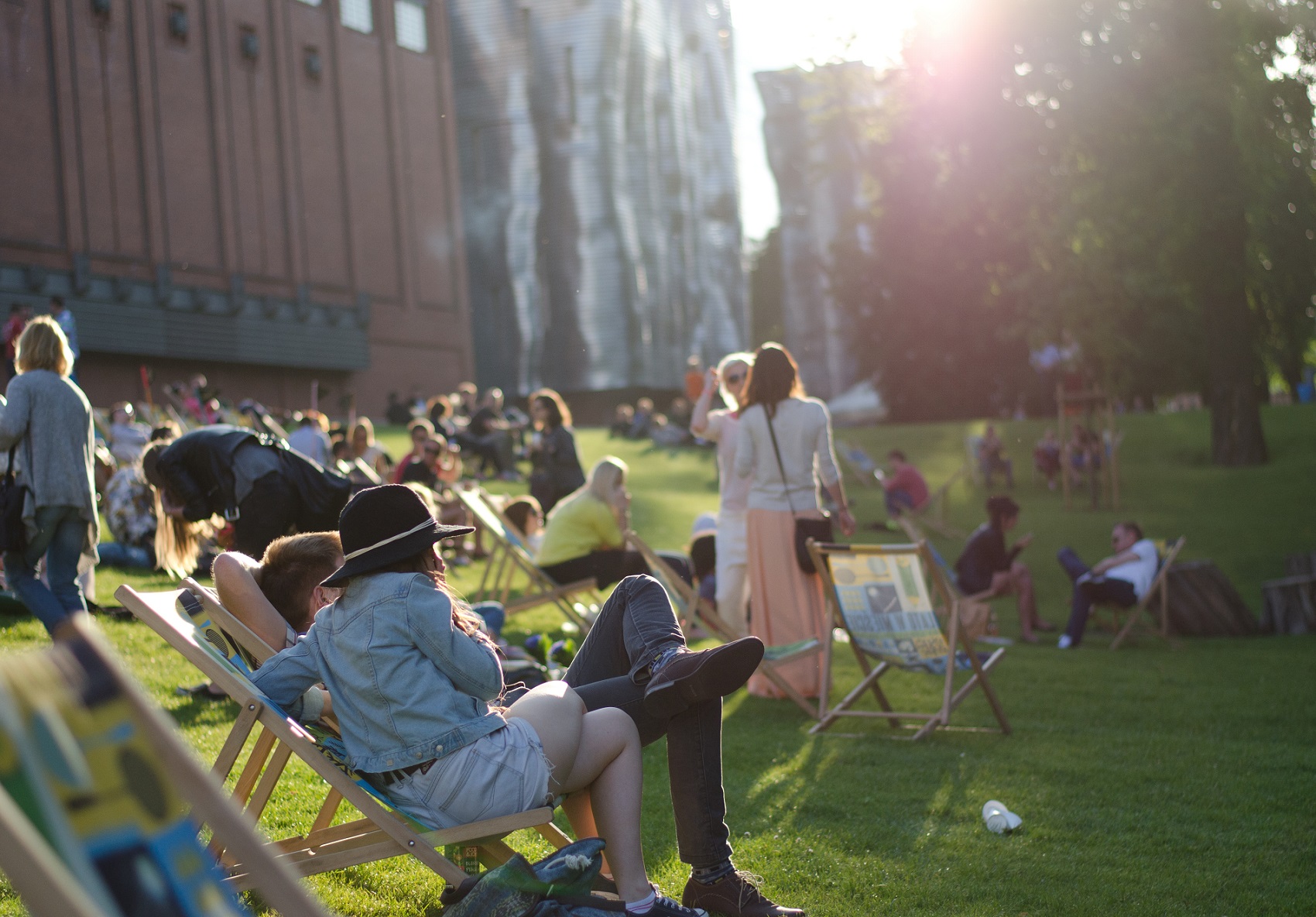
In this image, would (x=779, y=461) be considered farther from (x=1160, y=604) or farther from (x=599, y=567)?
(x=1160, y=604)

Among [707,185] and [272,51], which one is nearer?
[272,51]

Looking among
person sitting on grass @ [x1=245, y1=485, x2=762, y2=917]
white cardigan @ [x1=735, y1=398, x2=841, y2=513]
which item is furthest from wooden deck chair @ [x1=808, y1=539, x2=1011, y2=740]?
person sitting on grass @ [x1=245, y1=485, x2=762, y2=917]

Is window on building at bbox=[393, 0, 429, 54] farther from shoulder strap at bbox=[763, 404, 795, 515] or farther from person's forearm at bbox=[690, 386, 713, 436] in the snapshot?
shoulder strap at bbox=[763, 404, 795, 515]

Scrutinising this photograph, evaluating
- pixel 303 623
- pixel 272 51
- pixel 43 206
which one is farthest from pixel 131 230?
pixel 303 623

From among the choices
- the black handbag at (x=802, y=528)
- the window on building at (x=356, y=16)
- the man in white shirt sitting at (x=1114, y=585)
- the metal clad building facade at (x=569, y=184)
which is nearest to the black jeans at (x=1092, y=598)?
the man in white shirt sitting at (x=1114, y=585)

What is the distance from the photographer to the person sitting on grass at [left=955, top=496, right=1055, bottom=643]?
1056 centimetres

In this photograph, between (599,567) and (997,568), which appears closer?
(599,567)

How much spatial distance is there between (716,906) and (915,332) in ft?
119

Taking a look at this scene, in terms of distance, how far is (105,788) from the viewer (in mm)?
1279

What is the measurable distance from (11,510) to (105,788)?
195 inches

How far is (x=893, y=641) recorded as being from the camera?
5859 millimetres

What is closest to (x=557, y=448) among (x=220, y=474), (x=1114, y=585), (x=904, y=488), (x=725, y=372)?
(x=725, y=372)

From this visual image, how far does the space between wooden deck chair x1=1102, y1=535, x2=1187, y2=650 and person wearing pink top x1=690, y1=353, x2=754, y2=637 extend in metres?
4.04

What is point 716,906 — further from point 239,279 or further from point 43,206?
point 239,279
